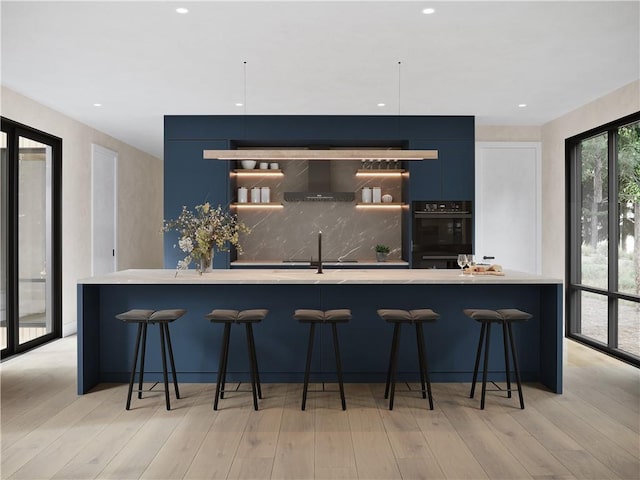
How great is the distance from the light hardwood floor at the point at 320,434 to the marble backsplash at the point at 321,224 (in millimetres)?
3100

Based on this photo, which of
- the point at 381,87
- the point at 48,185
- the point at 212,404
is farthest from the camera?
the point at 48,185

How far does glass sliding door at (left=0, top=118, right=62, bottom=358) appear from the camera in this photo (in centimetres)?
536

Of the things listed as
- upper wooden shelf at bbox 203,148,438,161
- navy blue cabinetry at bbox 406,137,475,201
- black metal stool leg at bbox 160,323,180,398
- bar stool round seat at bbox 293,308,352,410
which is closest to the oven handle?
navy blue cabinetry at bbox 406,137,475,201

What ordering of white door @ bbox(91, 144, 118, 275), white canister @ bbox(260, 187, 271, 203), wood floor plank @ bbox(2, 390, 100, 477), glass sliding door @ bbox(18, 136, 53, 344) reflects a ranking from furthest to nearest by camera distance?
white door @ bbox(91, 144, 118, 275) → white canister @ bbox(260, 187, 271, 203) → glass sliding door @ bbox(18, 136, 53, 344) → wood floor plank @ bbox(2, 390, 100, 477)

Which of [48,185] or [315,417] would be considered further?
[48,185]

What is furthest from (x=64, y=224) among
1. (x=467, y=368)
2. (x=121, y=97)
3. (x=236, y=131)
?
(x=467, y=368)

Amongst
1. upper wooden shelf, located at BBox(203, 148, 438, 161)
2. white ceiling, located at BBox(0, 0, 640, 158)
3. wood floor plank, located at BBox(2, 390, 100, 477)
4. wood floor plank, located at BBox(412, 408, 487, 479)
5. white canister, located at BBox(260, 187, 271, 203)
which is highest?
white ceiling, located at BBox(0, 0, 640, 158)

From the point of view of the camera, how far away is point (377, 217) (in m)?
7.20

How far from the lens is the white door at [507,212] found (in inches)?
275

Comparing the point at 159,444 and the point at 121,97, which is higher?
the point at 121,97

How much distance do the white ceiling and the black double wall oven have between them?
3.85 feet

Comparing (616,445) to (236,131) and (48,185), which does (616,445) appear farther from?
(48,185)

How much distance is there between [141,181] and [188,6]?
6.42 meters

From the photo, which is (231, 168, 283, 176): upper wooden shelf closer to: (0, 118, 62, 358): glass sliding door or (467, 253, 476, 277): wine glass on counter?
(0, 118, 62, 358): glass sliding door
